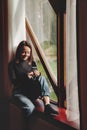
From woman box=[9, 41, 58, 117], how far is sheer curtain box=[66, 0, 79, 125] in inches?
16.0

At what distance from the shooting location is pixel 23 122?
83.7 inches

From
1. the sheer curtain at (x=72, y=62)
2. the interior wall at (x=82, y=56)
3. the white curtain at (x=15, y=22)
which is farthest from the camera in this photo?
the white curtain at (x=15, y=22)

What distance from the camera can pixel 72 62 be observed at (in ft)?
5.19

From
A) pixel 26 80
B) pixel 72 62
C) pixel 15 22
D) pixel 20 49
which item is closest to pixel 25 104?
pixel 26 80

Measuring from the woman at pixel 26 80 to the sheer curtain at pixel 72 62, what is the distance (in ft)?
1.33

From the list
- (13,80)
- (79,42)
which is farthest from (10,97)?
(79,42)

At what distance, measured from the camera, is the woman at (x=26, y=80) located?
2023 mm

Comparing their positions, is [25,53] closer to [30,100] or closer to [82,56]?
[30,100]

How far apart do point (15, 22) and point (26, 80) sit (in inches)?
22.4

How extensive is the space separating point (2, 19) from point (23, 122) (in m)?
0.99

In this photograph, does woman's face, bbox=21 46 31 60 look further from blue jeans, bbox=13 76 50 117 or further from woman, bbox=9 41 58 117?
blue jeans, bbox=13 76 50 117

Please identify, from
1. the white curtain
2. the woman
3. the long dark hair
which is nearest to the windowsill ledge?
the woman

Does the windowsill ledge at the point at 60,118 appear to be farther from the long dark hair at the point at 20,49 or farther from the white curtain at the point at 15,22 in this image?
the white curtain at the point at 15,22

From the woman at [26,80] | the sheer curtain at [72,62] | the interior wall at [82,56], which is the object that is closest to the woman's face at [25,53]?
the woman at [26,80]
